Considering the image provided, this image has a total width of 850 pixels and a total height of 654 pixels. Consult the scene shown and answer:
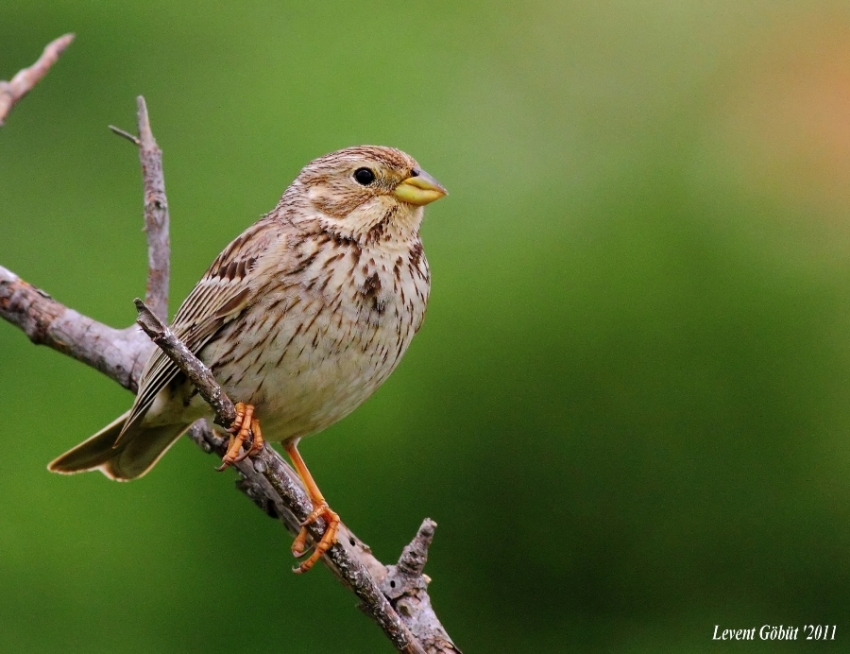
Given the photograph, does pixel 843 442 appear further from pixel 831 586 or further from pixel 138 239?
pixel 138 239

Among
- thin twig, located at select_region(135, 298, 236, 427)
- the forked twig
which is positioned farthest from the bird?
thin twig, located at select_region(135, 298, 236, 427)

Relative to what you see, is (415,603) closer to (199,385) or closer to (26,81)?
(199,385)

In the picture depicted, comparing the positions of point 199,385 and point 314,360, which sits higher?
point 314,360

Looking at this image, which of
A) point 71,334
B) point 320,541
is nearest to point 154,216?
point 71,334

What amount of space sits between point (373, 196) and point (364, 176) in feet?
0.28

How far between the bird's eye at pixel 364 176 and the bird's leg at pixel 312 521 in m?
Result: 0.85

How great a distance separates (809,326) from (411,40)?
83.5 inches

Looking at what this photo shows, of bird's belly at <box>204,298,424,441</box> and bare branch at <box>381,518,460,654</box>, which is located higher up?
bird's belly at <box>204,298,424,441</box>

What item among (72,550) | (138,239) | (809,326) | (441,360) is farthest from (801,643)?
(138,239)

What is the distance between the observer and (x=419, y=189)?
379cm

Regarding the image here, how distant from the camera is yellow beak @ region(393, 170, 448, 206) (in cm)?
377

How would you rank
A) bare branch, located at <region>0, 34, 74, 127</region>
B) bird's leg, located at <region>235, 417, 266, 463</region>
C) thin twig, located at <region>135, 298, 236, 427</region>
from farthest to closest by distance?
bare branch, located at <region>0, 34, 74, 127</region>, bird's leg, located at <region>235, 417, 266, 463</region>, thin twig, located at <region>135, 298, 236, 427</region>

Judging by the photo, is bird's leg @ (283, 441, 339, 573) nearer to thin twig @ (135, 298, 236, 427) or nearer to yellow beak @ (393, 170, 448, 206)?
thin twig @ (135, 298, 236, 427)

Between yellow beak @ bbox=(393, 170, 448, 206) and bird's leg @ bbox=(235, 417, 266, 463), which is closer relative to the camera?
bird's leg @ bbox=(235, 417, 266, 463)
